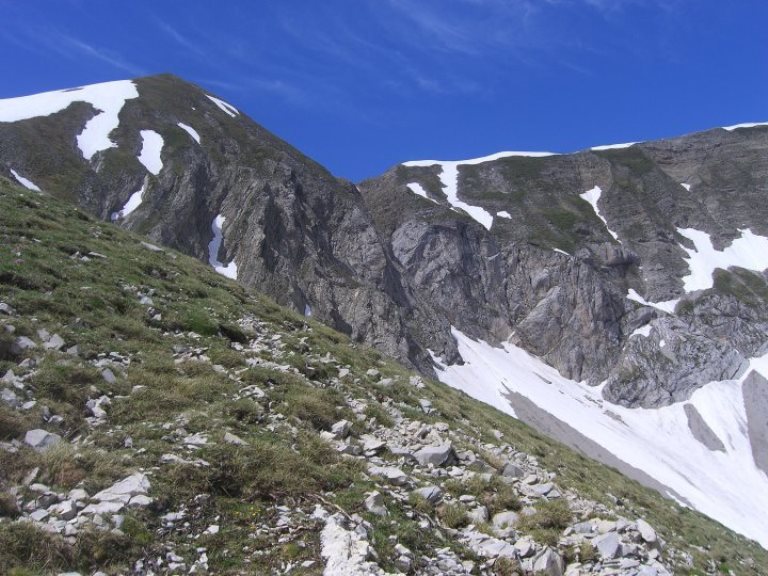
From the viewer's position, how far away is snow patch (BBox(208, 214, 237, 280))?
77.4 metres

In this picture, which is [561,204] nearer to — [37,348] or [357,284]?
[357,284]

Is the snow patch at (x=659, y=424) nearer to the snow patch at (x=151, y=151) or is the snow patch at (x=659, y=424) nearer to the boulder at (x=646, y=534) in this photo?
the snow patch at (x=151, y=151)

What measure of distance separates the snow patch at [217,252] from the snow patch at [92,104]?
20563mm

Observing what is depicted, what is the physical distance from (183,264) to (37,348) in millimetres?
12437

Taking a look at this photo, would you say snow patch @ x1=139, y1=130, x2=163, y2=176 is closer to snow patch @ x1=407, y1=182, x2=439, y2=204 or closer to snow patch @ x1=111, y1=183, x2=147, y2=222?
snow patch @ x1=111, y1=183, x2=147, y2=222

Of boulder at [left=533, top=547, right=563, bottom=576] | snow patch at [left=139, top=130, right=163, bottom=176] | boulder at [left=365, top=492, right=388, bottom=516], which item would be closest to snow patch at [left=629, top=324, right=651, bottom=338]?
snow patch at [left=139, top=130, right=163, bottom=176]

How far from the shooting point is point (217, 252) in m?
81.8

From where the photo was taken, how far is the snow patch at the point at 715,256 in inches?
5650

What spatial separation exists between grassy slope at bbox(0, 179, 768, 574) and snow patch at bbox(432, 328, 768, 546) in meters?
72.2

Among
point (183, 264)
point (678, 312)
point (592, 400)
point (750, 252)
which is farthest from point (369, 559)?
point (750, 252)

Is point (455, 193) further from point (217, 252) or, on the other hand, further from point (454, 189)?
point (217, 252)

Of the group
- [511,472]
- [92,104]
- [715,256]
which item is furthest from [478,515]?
[715,256]

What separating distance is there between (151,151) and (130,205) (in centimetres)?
1675

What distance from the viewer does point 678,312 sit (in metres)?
134
